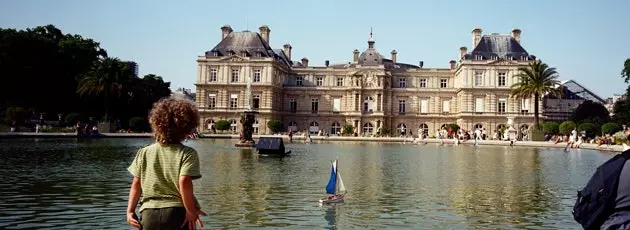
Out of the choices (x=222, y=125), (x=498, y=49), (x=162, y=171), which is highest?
(x=498, y=49)

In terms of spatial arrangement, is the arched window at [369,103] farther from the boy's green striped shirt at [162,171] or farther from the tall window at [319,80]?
the boy's green striped shirt at [162,171]

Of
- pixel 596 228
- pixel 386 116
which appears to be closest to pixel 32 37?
pixel 386 116

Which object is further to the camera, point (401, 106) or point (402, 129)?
point (401, 106)

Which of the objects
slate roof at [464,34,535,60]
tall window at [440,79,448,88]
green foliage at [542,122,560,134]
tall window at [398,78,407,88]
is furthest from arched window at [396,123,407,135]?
green foliage at [542,122,560,134]

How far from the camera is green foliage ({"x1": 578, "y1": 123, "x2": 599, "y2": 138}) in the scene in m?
56.3

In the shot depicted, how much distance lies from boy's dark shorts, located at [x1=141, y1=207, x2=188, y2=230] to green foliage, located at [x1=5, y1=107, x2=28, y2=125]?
52.6 metres

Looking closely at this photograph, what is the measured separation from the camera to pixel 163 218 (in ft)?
16.7

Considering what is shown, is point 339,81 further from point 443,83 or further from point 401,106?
point 443,83

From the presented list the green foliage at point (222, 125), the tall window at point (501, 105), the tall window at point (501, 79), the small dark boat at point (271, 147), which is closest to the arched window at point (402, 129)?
the tall window at point (501, 105)

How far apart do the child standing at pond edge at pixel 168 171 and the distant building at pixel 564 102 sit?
333 ft

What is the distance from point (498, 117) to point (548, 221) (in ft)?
216

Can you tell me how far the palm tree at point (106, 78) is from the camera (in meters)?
60.5

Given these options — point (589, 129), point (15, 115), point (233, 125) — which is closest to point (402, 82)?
point (233, 125)

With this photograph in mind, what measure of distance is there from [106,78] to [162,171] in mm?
59749
